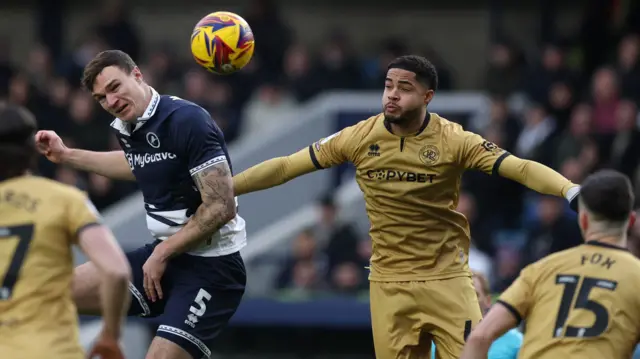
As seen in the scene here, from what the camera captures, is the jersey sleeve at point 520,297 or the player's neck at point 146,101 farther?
the player's neck at point 146,101

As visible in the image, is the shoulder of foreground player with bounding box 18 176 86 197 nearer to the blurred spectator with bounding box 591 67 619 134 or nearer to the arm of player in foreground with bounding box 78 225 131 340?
the arm of player in foreground with bounding box 78 225 131 340

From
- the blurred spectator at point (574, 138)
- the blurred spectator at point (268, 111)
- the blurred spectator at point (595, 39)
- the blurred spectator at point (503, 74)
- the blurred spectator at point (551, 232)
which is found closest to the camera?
the blurred spectator at point (551, 232)

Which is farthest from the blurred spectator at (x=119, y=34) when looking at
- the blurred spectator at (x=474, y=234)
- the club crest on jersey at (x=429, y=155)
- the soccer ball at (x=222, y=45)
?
the club crest on jersey at (x=429, y=155)

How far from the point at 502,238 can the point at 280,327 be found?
268 cm

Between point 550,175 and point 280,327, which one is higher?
point 550,175

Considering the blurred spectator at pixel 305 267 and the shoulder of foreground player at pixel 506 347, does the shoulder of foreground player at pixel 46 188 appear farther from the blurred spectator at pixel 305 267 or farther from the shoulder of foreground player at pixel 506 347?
the blurred spectator at pixel 305 267

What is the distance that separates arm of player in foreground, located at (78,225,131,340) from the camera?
6.02 m

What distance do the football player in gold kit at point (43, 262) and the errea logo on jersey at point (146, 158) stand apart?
78.5 inches

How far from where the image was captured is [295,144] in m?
17.8

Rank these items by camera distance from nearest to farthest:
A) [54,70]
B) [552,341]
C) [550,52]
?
[552,341] < [550,52] < [54,70]

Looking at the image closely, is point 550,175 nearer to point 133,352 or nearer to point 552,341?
point 552,341

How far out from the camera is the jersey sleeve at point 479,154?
26.5ft

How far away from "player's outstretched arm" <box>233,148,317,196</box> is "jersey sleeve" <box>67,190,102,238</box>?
222cm

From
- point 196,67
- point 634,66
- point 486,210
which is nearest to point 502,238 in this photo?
point 486,210
